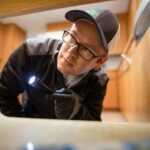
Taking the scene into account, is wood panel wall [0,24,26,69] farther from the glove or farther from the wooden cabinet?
the glove

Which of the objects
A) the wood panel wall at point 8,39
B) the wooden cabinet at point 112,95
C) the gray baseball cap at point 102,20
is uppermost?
the gray baseball cap at point 102,20

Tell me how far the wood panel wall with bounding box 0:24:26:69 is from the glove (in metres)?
2.21

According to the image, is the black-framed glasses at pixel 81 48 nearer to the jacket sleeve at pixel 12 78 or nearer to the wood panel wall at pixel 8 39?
the jacket sleeve at pixel 12 78

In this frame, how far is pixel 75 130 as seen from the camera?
0.86ft

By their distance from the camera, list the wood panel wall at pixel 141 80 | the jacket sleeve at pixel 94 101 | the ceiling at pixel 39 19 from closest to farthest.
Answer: the wood panel wall at pixel 141 80
the jacket sleeve at pixel 94 101
the ceiling at pixel 39 19

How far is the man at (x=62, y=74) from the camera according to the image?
649 millimetres

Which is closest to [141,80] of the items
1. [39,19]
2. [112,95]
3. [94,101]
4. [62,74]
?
[94,101]

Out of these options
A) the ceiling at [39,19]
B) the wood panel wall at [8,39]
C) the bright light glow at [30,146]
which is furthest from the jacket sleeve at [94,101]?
the wood panel wall at [8,39]

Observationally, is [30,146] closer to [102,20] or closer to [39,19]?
[102,20]

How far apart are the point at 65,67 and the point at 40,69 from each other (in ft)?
0.44

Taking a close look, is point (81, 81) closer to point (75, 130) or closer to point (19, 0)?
point (19, 0)

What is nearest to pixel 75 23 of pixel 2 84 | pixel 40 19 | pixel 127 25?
pixel 2 84

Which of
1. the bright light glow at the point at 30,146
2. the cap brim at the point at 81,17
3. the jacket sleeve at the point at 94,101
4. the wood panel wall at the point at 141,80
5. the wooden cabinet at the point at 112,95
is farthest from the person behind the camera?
the wooden cabinet at the point at 112,95

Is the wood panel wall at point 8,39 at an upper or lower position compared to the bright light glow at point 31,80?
lower
